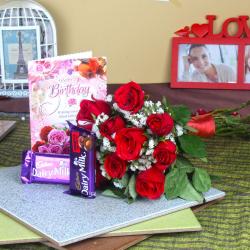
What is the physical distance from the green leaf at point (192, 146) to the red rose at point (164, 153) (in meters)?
0.06

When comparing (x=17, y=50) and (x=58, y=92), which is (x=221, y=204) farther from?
(x=17, y=50)

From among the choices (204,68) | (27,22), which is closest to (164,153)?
(204,68)

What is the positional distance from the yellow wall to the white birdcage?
105mm

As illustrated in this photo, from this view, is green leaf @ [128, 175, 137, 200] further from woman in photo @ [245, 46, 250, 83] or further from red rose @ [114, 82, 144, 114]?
woman in photo @ [245, 46, 250, 83]

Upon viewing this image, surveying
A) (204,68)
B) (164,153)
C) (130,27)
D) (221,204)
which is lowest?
(221,204)

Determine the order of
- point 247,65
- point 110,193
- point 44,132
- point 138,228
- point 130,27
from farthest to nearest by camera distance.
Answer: point 130,27
point 247,65
point 44,132
point 110,193
point 138,228

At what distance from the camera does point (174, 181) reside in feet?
3.00

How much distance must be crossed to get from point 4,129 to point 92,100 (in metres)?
0.51

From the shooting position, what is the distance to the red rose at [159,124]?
855 mm

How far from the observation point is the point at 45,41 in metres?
→ 2.01

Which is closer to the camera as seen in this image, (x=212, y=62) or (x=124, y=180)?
(x=124, y=180)

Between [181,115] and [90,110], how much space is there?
168 millimetres

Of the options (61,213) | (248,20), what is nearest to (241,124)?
(61,213)

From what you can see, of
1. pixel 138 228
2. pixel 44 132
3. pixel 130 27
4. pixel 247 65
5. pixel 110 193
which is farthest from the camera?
pixel 130 27
